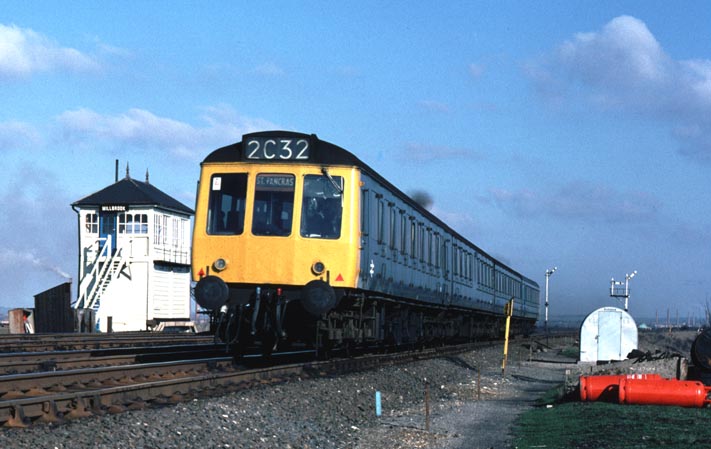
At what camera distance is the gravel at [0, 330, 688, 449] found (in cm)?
892

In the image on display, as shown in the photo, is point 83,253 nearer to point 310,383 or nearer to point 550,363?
point 550,363

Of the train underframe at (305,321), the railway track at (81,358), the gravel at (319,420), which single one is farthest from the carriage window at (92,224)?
the gravel at (319,420)

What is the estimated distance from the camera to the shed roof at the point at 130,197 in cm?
4172

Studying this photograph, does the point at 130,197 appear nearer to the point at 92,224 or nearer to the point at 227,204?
the point at 92,224

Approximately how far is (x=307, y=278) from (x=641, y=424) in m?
5.92

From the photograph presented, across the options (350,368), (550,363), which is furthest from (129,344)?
(550,363)

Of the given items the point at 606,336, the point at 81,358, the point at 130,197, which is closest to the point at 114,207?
the point at 130,197

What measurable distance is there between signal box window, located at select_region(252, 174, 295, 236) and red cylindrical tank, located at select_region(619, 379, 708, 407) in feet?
19.3

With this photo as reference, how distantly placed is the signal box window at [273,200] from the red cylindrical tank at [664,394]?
5878mm

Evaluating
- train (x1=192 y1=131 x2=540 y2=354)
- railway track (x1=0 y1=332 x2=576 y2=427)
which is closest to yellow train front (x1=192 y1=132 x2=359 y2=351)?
train (x1=192 y1=131 x2=540 y2=354)

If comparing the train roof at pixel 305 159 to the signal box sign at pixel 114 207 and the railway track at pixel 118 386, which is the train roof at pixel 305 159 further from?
the signal box sign at pixel 114 207

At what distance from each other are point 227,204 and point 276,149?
47.7 inches

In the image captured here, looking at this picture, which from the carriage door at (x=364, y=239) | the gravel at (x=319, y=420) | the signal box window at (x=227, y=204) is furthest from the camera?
the carriage door at (x=364, y=239)

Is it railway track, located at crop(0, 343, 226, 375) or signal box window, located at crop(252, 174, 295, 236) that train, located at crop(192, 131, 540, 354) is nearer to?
signal box window, located at crop(252, 174, 295, 236)
